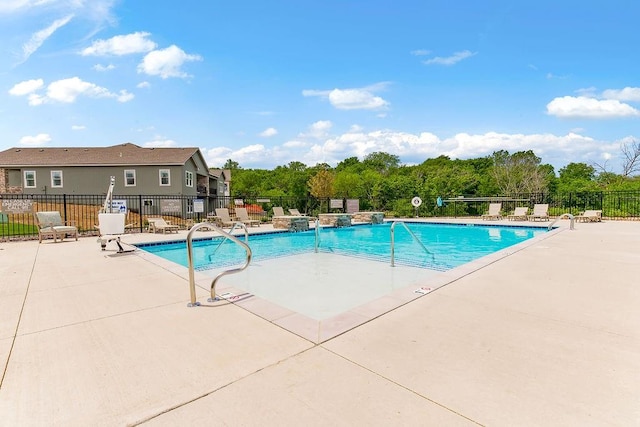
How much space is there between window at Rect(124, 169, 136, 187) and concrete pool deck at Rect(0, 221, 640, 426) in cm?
2137

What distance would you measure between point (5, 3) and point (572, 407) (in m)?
11.2

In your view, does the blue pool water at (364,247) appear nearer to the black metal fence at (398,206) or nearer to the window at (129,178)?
the black metal fence at (398,206)

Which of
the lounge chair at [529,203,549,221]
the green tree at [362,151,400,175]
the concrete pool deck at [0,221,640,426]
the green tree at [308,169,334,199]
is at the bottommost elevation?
the concrete pool deck at [0,221,640,426]

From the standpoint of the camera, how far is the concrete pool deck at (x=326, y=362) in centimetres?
175

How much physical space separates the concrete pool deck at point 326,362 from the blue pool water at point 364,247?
3336mm

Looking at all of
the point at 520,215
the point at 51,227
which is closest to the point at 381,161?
the point at 520,215

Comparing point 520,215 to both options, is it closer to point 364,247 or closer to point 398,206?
point 398,206

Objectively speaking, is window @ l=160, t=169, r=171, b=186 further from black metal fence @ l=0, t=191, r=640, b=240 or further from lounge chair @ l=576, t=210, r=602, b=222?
lounge chair @ l=576, t=210, r=602, b=222

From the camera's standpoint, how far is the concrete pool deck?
1.75 metres

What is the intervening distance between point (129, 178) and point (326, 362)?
82.8 ft

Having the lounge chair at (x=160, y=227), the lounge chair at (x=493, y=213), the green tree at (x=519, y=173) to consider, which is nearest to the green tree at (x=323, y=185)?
the lounge chair at (x=493, y=213)

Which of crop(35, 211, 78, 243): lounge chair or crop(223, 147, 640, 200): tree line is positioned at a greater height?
crop(223, 147, 640, 200): tree line

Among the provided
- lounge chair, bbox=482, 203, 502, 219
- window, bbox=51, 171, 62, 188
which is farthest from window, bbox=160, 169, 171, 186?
lounge chair, bbox=482, 203, 502, 219

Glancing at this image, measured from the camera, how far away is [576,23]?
13.3 metres
